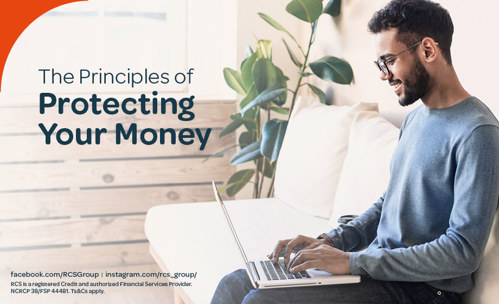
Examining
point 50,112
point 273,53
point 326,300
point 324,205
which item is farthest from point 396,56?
point 50,112

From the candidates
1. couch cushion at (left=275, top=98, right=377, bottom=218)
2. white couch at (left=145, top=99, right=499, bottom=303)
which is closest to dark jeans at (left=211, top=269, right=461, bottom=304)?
white couch at (left=145, top=99, right=499, bottom=303)

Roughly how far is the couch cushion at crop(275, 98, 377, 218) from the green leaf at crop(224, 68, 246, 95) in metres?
0.43

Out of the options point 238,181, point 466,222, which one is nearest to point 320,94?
point 238,181

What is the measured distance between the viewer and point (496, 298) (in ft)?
4.11

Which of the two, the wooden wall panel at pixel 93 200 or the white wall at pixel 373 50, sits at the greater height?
the white wall at pixel 373 50

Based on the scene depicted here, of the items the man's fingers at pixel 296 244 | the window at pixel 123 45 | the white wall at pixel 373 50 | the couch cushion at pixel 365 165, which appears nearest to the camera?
the man's fingers at pixel 296 244

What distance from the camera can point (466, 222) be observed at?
1.16 metres

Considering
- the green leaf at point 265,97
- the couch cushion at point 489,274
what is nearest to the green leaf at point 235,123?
the green leaf at point 265,97

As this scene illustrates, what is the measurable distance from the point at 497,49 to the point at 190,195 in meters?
1.80

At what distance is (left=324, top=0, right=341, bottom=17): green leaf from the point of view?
2.64 metres

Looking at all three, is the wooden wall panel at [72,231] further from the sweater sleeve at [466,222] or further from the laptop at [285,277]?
the sweater sleeve at [466,222]

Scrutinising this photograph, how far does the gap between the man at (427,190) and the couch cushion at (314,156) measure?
0.77m

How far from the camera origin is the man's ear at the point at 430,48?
129 centimetres

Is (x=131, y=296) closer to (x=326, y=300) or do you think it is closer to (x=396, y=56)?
(x=326, y=300)
